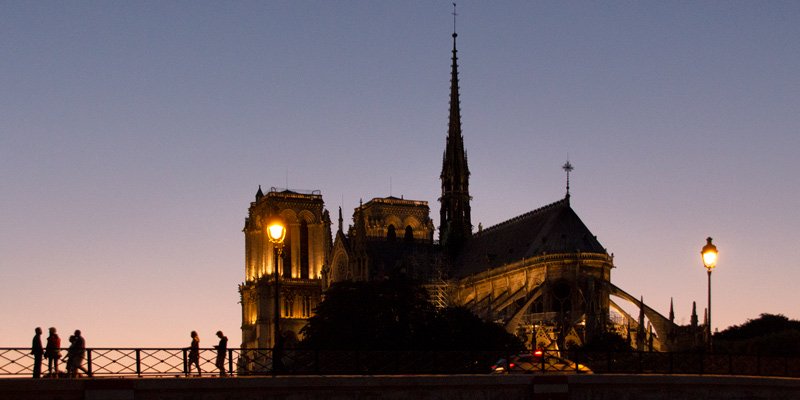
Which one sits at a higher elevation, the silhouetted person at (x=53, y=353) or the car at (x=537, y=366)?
the silhouetted person at (x=53, y=353)

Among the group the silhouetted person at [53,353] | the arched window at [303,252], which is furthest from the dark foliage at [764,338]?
the arched window at [303,252]

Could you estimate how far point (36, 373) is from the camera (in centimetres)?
2972

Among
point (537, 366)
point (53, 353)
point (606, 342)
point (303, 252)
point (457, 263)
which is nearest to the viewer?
point (53, 353)

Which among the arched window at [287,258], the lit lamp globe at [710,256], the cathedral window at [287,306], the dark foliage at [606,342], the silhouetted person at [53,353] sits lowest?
the dark foliage at [606,342]

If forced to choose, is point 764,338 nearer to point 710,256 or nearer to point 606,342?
point 606,342

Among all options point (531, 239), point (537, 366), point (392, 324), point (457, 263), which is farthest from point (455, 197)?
point (537, 366)

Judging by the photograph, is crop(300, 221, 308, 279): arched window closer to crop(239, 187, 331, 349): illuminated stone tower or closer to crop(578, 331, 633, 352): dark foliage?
crop(239, 187, 331, 349): illuminated stone tower

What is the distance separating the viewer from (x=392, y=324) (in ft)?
243

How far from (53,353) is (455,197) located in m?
85.6

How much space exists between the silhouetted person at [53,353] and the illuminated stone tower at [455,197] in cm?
8271

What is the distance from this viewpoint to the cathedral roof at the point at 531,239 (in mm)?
93500

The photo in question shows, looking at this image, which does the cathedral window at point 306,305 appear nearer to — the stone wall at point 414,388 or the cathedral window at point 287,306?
the cathedral window at point 287,306

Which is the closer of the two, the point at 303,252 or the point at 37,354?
the point at 37,354

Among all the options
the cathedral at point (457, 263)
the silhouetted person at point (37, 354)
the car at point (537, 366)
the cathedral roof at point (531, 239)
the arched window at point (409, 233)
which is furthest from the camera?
the arched window at point (409, 233)
